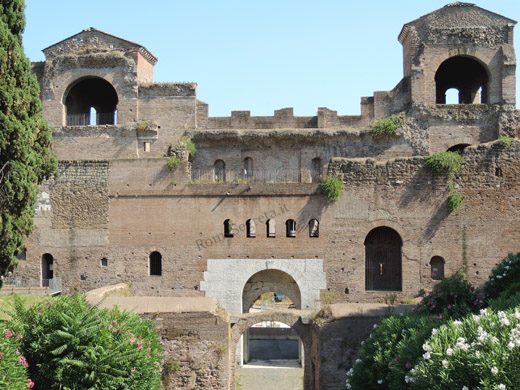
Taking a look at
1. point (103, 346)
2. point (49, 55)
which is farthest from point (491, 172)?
point (49, 55)

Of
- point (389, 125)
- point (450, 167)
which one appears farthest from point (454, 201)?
point (389, 125)

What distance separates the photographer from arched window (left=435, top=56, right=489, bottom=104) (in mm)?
27344

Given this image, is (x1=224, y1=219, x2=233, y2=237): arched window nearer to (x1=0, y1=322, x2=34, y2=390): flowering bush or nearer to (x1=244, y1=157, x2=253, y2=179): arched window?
(x1=244, y1=157, x2=253, y2=179): arched window

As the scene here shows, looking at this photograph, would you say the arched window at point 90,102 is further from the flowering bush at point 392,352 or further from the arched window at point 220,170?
the flowering bush at point 392,352

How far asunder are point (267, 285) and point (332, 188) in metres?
4.58

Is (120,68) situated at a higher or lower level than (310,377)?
higher

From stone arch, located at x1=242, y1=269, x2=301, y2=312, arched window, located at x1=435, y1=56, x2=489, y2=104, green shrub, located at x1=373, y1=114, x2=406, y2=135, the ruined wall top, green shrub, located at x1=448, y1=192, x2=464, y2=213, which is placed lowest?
stone arch, located at x1=242, y1=269, x2=301, y2=312

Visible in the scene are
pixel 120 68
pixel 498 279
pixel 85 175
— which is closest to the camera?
pixel 498 279

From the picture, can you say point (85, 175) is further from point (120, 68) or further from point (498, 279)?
point (498, 279)

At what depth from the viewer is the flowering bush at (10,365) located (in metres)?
10.5

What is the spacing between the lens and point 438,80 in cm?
2934

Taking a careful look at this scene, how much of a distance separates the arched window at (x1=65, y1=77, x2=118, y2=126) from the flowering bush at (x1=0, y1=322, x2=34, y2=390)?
16805 millimetres

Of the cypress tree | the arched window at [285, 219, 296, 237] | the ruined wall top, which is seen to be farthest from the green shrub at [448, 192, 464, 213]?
the cypress tree

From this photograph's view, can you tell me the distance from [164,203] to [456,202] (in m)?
10.7
